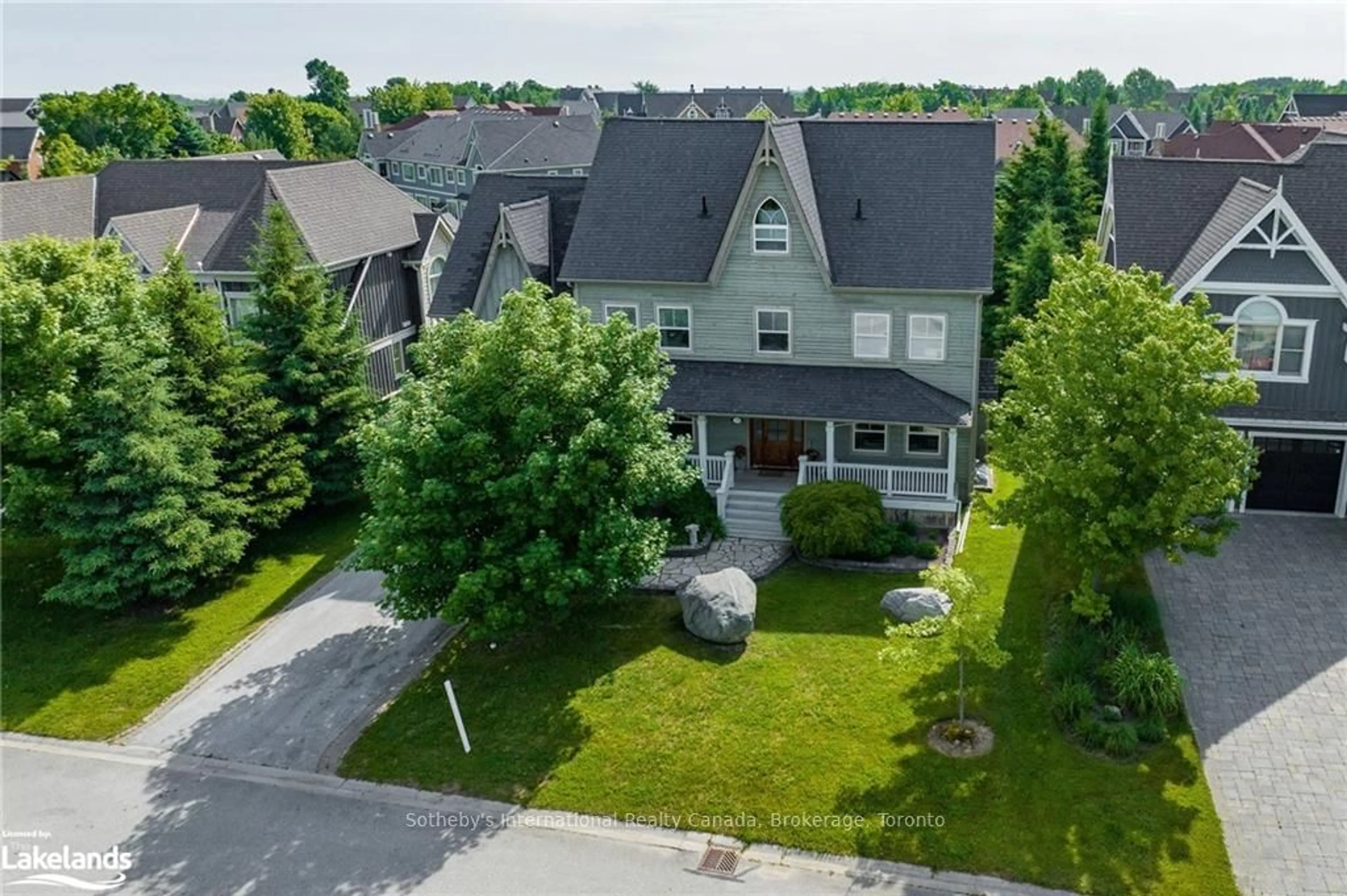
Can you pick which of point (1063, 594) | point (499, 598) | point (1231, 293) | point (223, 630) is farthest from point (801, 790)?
point (1231, 293)

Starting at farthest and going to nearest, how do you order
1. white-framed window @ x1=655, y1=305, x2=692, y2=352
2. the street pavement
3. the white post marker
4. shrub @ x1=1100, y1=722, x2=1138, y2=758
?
white-framed window @ x1=655, y1=305, x2=692, y2=352, the white post marker, shrub @ x1=1100, y1=722, x2=1138, y2=758, the street pavement

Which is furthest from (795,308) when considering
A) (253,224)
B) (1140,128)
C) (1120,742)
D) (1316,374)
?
(1140,128)

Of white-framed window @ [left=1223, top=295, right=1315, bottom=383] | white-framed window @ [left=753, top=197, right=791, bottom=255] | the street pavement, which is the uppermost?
white-framed window @ [left=753, top=197, right=791, bottom=255]

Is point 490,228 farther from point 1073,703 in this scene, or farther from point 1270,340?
point 1270,340

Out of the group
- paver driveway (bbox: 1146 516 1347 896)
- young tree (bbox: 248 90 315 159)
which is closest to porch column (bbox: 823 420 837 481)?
paver driveway (bbox: 1146 516 1347 896)

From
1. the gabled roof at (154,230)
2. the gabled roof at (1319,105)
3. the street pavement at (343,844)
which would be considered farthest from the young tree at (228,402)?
the gabled roof at (1319,105)

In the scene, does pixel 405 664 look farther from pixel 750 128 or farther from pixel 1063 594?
pixel 750 128

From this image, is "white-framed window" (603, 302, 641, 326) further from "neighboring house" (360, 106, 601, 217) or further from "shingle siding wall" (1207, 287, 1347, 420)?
"neighboring house" (360, 106, 601, 217)
